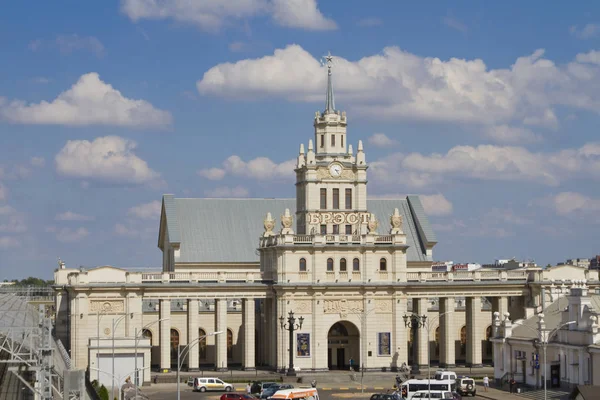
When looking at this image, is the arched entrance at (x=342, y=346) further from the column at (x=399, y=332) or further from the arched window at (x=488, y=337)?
the arched window at (x=488, y=337)

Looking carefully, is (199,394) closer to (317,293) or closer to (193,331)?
(193,331)

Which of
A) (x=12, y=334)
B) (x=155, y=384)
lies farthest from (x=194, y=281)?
(x=12, y=334)

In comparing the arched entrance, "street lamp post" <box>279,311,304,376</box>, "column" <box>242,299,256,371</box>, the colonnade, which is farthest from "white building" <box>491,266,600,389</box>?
the colonnade

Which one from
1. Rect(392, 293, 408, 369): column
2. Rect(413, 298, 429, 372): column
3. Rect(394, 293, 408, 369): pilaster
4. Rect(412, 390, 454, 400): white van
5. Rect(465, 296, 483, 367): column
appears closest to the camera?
Rect(412, 390, 454, 400): white van

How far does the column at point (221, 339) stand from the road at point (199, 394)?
972cm

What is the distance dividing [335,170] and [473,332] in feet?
69.7

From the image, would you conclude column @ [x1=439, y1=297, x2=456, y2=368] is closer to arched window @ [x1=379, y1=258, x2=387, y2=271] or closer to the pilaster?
the pilaster

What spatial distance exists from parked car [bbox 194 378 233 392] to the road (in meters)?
0.85

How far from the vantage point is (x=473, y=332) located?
135750 millimetres

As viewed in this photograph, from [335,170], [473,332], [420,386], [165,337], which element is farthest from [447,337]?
[420,386]

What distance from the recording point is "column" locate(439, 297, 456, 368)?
135 metres

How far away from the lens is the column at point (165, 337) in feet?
423

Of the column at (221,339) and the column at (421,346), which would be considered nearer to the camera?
the column at (221,339)

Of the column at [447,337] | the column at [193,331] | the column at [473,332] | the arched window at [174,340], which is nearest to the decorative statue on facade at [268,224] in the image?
the column at [193,331]
